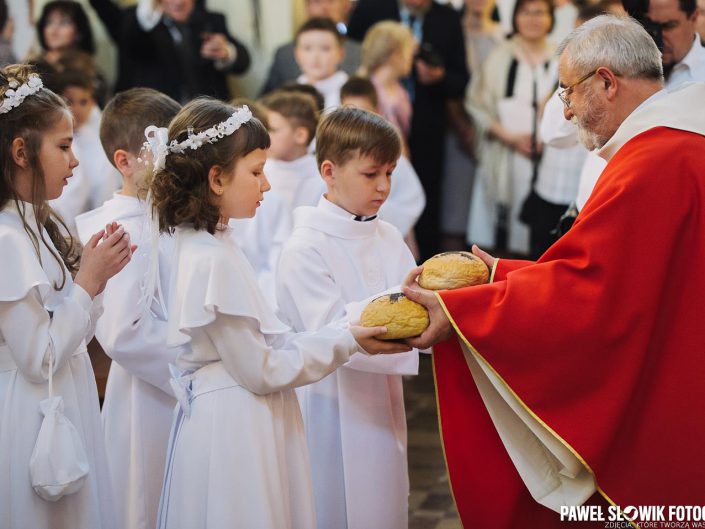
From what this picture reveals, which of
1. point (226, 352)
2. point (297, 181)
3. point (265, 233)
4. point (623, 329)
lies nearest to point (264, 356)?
point (226, 352)

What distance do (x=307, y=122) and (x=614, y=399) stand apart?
3.20 meters

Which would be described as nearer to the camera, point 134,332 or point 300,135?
point 134,332

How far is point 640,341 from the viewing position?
128 inches

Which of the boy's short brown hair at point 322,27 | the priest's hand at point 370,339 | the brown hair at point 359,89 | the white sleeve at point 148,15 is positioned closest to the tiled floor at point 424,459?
the priest's hand at point 370,339

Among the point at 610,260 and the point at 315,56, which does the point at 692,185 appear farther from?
the point at 315,56

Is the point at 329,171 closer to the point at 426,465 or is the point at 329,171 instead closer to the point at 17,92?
the point at 17,92

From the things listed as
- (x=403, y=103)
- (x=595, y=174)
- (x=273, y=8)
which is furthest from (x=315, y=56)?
(x=595, y=174)

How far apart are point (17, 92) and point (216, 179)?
640 mm

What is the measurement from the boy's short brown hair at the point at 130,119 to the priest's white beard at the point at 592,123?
150 cm

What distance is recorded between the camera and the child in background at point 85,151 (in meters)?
6.62

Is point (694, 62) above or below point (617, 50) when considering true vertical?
below

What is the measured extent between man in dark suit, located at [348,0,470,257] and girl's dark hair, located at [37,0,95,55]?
6.97 ft

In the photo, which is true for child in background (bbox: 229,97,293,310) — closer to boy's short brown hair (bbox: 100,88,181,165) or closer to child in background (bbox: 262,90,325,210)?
child in background (bbox: 262,90,325,210)

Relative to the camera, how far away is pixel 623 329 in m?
3.25
